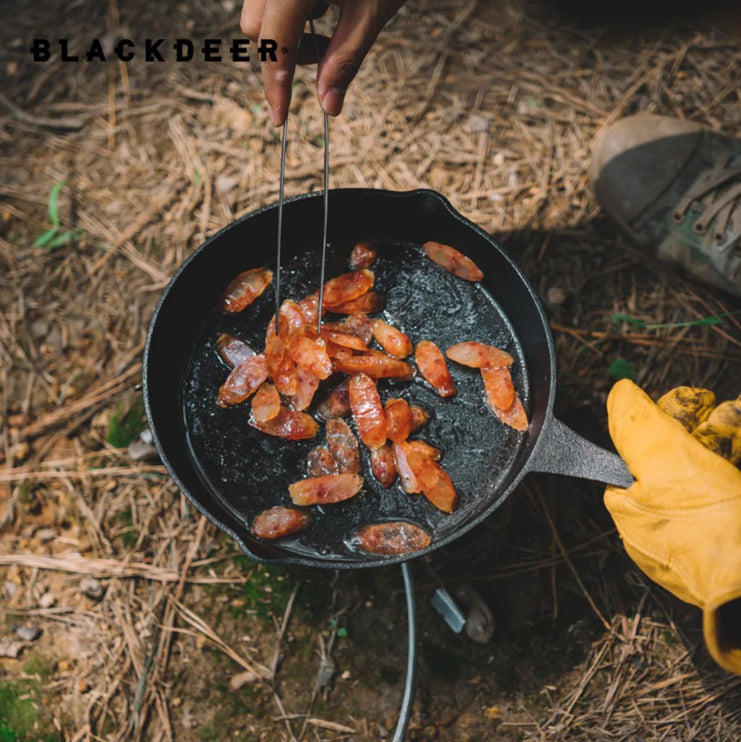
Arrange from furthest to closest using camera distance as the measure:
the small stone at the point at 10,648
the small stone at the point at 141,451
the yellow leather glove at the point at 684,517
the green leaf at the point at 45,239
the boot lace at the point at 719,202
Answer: the green leaf at the point at 45,239 → the boot lace at the point at 719,202 → the small stone at the point at 141,451 → the small stone at the point at 10,648 → the yellow leather glove at the point at 684,517

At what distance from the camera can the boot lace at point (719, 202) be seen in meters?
2.96

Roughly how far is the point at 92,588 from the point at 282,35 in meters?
2.32

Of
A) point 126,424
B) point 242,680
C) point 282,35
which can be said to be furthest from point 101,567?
point 282,35

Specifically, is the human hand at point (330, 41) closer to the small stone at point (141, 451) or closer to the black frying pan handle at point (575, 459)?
the black frying pan handle at point (575, 459)

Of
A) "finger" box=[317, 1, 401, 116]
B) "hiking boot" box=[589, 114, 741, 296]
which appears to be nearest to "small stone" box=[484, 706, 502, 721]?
"hiking boot" box=[589, 114, 741, 296]

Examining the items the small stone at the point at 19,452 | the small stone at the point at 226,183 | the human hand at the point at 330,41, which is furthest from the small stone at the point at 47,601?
the human hand at the point at 330,41

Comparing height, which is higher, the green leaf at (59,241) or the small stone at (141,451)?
the green leaf at (59,241)

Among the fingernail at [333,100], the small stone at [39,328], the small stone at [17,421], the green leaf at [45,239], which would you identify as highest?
the fingernail at [333,100]

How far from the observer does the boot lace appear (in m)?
2.96

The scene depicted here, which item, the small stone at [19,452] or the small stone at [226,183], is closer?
the small stone at [19,452]

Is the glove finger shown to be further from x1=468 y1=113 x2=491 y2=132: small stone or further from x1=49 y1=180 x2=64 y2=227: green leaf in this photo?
x1=49 y1=180 x2=64 y2=227: green leaf

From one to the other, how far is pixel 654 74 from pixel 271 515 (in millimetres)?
3002

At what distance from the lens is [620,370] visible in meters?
2.86

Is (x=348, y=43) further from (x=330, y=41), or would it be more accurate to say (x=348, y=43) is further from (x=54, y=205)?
(x=54, y=205)
